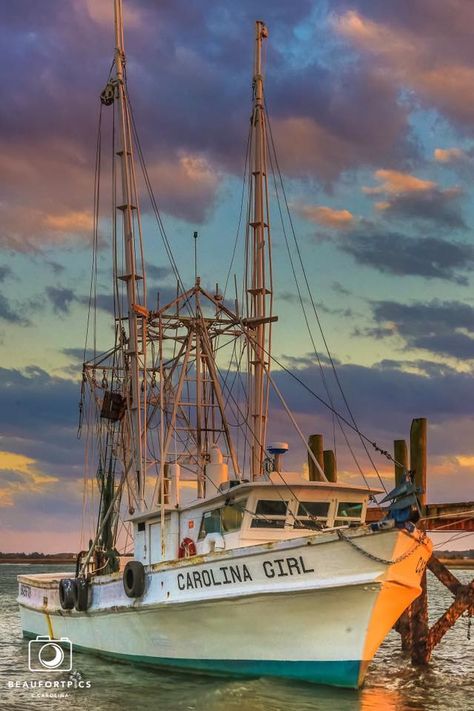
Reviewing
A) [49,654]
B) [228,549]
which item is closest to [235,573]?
[228,549]

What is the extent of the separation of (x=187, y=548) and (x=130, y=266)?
10324 millimetres

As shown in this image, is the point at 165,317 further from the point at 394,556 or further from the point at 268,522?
the point at 394,556

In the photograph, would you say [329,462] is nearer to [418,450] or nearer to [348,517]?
[418,450]

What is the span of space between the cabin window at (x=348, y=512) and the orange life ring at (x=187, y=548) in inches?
156

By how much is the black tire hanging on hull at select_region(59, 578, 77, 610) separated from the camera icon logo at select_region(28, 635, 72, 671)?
156 cm

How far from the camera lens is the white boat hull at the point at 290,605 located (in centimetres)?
2050

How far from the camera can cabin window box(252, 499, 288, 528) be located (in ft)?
76.2

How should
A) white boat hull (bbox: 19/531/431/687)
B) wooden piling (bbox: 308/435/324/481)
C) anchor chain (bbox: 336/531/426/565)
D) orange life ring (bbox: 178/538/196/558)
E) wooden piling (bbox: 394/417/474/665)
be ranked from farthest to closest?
wooden piling (bbox: 308/435/324/481), wooden piling (bbox: 394/417/474/665), orange life ring (bbox: 178/538/196/558), white boat hull (bbox: 19/531/431/687), anchor chain (bbox: 336/531/426/565)

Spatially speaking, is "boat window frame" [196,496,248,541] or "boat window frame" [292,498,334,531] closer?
"boat window frame" [196,496,248,541]

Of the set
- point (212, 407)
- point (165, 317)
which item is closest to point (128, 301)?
point (165, 317)

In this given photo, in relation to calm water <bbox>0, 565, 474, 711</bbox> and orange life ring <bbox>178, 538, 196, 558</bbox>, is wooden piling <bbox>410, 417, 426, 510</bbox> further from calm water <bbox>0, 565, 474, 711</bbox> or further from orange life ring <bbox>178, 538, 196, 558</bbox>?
orange life ring <bbox>178, 538, 196, 558</bbox>

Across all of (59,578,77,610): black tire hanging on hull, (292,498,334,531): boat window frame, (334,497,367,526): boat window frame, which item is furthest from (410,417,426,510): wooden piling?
(59,578,77,610): black tire hanging on hull

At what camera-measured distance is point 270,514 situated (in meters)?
23.3

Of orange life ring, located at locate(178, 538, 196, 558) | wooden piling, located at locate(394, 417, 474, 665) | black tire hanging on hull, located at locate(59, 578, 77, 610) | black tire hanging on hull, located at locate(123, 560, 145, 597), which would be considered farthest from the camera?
black tire hanging on hull, located at locate(59, 578, 77, 610)
